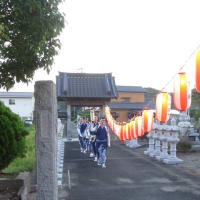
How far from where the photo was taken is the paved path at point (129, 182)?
6891 mm

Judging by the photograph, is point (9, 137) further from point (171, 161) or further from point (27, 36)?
point (171, 161)

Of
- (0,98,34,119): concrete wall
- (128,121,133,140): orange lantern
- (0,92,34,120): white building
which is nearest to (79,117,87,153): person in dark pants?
(128,121,133,140): orange lantern

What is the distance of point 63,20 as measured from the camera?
695 centimetres

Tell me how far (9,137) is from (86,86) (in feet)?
62.1

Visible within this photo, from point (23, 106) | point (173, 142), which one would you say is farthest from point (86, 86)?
point (23, 106)

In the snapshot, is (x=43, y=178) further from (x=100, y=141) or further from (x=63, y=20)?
(x=100, y=141)

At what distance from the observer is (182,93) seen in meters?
7.11

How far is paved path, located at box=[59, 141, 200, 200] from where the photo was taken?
6891mm


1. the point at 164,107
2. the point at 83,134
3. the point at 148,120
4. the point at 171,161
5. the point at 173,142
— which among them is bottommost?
the point at 171,161

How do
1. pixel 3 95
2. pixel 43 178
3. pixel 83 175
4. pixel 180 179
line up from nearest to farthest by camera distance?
pixel 43 178 → pixel 180 179 → pixel 83 175 → pixel 3 95

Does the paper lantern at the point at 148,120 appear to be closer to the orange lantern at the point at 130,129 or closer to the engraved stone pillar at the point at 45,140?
the orange lantern at the point at 130,129

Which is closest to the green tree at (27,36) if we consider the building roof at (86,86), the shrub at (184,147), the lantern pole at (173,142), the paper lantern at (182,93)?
the paper lantern at (182,93)

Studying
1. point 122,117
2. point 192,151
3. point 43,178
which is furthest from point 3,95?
point 43,178

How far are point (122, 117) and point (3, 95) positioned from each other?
973 inches
